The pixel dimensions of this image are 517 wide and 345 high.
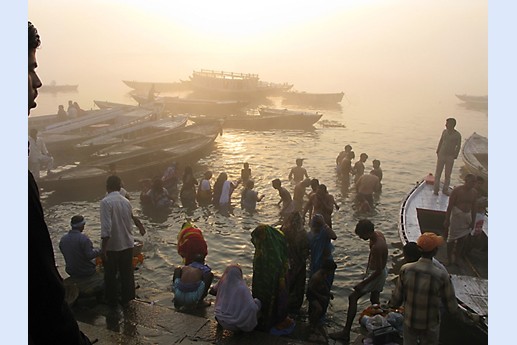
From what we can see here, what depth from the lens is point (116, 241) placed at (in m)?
5.90

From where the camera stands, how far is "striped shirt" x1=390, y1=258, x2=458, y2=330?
4.29 meters

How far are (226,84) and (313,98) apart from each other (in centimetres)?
1231

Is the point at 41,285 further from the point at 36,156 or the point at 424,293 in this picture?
the point at 36,156

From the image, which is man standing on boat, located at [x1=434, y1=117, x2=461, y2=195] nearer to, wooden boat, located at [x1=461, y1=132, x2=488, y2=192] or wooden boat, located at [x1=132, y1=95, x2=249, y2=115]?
wooden boat, located at [x1=461, y1=132, x2=488, y2=192]

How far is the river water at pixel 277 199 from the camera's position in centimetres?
861

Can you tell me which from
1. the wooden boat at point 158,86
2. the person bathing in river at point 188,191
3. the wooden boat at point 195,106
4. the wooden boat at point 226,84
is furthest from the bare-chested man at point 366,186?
the wooden boat at point 158,86

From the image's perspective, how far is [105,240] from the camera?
579cm

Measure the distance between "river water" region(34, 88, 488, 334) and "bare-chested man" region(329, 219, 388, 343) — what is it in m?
0.88

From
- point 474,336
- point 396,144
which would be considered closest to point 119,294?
point 474,336

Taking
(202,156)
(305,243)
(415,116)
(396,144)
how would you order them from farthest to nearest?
(415,116) < (396,144) < (202,156) < (305,243)

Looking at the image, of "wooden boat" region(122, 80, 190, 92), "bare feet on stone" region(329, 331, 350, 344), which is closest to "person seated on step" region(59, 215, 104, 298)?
"bare feet on stone" region(329, 331, 350, 344)

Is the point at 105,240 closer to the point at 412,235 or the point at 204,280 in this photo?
the point at 204,280

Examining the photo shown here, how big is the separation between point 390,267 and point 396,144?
18783 millimetres

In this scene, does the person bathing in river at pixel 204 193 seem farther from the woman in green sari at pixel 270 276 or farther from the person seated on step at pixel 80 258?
the woman in green sari at pixel 270 276
